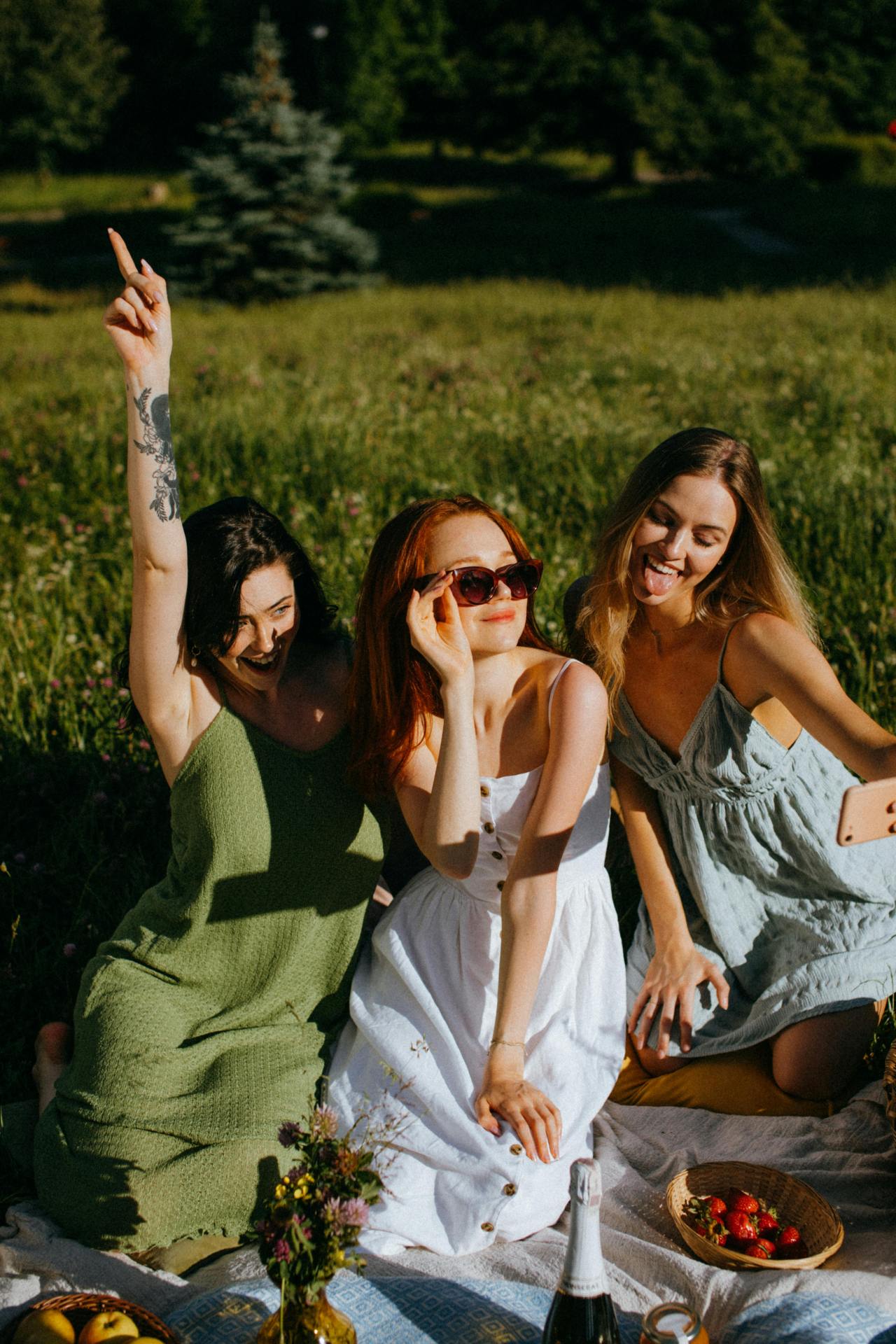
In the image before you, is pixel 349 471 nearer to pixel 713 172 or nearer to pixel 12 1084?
pixel 12 1084

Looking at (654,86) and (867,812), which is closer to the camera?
(867,812)

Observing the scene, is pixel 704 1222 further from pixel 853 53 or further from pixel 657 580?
pixel 853 53

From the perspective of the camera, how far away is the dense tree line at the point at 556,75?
33812 mm

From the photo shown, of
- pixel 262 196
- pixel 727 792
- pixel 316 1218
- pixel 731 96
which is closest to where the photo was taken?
pixel 316 1218

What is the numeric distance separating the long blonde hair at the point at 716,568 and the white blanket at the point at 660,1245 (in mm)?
1279

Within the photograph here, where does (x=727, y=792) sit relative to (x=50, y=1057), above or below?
above

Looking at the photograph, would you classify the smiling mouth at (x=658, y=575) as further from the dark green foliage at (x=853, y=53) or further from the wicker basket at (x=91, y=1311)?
the dark green foliage at (x=853, y=53)

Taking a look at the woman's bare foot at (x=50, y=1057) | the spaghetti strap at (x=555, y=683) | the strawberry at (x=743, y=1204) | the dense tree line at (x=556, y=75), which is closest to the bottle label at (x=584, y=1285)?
the strawberry at (x=743, y=1204)

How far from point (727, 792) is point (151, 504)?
179cm

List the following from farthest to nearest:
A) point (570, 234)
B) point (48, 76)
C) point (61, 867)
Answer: point (48, 76)
point (570, 234)
point (61, 867)

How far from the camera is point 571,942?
3268mm

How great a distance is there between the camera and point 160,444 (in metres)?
2.95

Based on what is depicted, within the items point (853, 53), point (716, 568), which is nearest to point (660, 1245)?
point (716, 568)

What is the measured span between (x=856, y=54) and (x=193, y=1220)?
42.7 meters
